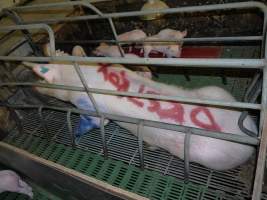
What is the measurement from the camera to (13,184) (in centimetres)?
199

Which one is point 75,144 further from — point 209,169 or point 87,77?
point 209,169

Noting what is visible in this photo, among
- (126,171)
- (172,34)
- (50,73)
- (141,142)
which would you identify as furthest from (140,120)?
(172,34)

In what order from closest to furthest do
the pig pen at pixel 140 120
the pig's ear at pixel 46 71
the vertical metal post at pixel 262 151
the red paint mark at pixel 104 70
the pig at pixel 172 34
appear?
the vertical metal post at pixel 262 151 < the pig pen at pixel 140 120 < the red paint mark at pixel 104 70 < the pig's ear at pixel 46 71 < the pig at pixel 172 34

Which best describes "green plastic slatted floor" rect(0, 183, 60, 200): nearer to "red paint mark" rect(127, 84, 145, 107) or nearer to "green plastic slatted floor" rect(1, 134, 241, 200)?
"green plastic slatted floor" rect(1, 134, 241, 200)

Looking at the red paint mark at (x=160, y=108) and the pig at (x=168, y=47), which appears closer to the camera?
the red paint mark at (x=160, y=108)

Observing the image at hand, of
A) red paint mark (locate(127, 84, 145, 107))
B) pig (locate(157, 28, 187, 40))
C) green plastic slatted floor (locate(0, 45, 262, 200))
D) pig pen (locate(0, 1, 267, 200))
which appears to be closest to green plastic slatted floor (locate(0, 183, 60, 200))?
green plastic slatted floor (locate(0, 45, 262, 200))

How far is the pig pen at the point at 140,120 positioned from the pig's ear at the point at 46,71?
0.16m

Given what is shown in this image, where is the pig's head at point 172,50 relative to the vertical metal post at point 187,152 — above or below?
above

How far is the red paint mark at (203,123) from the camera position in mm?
1433

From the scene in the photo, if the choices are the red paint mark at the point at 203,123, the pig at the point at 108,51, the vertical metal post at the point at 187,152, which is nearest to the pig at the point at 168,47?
the pig at the point at 108,51

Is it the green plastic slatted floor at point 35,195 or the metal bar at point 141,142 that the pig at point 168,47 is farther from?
the green plastic slatted floor at point 35,195

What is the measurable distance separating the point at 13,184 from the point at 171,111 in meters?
1.36

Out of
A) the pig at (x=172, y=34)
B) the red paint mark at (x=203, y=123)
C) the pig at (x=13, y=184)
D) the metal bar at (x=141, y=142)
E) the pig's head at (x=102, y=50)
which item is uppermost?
the pig at (x=172, y=34)

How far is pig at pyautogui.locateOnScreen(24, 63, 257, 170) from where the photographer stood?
4.69 ft
